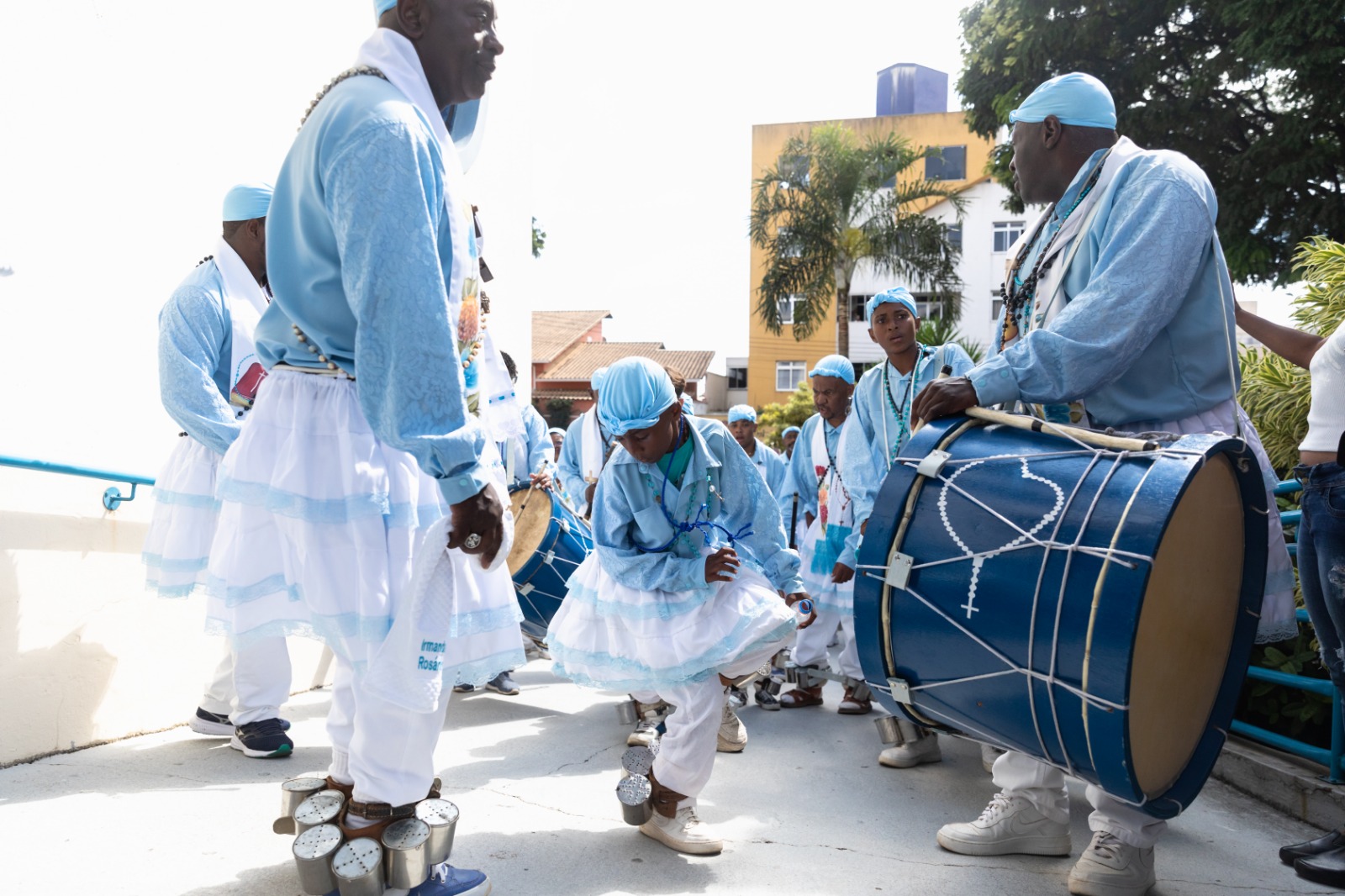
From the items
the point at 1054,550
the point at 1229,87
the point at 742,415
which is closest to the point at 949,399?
the point at 1054,550

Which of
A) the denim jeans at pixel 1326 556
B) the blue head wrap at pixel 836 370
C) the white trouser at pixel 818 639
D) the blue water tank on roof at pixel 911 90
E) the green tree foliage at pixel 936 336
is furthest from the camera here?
the blue water tank on roof at pixel 911 90

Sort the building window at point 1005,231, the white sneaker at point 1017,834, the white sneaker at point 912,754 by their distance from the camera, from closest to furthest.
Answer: the white sneaker at point 1017,834, the white sneaker at point 912,754, the building window at point 1005,231

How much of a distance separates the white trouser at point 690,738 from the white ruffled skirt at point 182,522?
6.10 feet

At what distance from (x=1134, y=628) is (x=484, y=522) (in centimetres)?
137

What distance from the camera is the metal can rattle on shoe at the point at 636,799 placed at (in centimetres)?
312

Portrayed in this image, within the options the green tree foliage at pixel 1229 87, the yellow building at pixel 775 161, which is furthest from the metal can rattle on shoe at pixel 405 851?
the yellow building at pixel 775 161

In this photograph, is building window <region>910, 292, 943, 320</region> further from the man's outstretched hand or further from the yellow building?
the man's outstretched hand

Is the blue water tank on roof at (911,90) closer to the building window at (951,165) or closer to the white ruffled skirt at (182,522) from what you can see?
the building window at (951,165)

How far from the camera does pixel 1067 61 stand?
14664mm

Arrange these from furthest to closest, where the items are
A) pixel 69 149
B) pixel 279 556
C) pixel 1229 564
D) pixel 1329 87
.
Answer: pixel 1329 87 < pixel 69 149 < pixel 1229 564 < pixel 279 556

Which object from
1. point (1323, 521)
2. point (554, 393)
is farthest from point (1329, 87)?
point (554, 393)

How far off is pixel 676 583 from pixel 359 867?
4.57 ft

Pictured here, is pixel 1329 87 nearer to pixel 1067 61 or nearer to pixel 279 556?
pixel 1067 61

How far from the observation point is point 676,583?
331 cm
